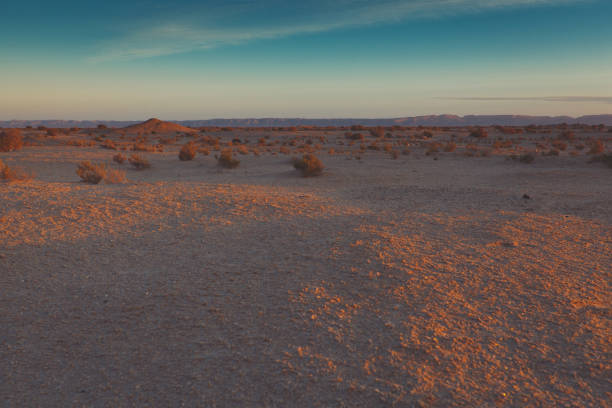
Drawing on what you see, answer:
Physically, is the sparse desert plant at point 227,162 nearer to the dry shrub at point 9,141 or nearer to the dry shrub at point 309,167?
the dry shrub at point 309,167

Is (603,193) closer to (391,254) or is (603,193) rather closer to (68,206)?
(391,254)

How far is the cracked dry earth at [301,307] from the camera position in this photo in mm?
3557

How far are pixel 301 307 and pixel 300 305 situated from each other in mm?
50

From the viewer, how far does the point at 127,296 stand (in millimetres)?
5219

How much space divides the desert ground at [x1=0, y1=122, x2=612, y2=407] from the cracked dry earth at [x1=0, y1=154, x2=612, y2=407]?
2 cm

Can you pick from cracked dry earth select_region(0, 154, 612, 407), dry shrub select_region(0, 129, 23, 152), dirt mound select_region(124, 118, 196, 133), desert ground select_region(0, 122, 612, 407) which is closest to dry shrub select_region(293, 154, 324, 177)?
desert ground select_region(0, 122, 612, 407)

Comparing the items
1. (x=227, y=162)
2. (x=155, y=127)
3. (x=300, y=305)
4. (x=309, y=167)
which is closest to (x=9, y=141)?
(x=227, y=162)

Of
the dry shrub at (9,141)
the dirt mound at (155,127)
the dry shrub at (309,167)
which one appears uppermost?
the dirt mound at (155,127)

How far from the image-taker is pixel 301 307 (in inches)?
190

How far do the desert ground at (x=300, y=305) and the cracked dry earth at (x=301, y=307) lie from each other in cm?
2

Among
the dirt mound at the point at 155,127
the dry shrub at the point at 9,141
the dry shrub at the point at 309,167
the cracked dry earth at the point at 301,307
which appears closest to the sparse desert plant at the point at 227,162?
the dry shrub at the point at 309,167

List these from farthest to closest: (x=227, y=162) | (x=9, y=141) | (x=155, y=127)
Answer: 1. (x=155, y=127)
2. (x=9, y=141)
3. (x=227, y=162)

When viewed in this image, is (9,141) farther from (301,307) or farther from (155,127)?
(155,127)

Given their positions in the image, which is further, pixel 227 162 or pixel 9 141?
pixel 9 141
